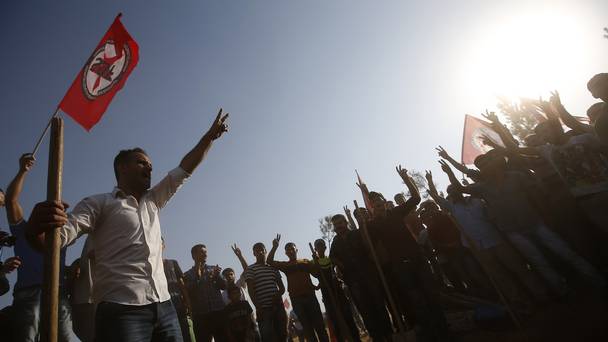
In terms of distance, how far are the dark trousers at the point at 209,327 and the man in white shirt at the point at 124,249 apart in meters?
4.44

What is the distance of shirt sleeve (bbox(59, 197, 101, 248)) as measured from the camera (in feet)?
6.17

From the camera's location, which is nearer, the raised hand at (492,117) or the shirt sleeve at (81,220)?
the shirt sleeve at (81,220)

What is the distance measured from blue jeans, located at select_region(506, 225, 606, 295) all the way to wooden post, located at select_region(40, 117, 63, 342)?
223 inches

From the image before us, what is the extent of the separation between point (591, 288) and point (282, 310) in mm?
4991

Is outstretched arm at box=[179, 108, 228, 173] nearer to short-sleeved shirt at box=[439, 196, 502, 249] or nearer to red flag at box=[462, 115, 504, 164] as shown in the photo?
short-sleeved shirt at box=[439, 196, 502, 249]

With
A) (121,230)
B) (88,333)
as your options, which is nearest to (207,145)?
(121,230)

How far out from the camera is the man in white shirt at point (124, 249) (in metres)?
1.90

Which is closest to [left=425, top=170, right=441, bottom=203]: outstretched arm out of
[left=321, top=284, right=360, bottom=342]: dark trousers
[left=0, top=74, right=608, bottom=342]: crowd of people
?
[left=0, top=74, right=608, bottom=342]: crowd of people

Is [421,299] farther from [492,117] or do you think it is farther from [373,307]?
[492,117]

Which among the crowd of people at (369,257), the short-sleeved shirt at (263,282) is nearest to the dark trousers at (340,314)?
the crowd of people at (369,257)

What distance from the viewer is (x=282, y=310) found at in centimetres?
650

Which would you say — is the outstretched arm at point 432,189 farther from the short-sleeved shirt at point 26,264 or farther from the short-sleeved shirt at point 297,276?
Result: the short-sleeved shirt at point 26,264

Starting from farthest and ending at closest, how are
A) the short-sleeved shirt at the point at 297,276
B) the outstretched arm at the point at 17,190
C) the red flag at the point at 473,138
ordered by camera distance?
the red flag at the point at 473,138 < the short-sleeved shirt at the point at 297,276 < the outstretched arm at the point at 17,190

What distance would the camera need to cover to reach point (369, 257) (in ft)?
19.1
